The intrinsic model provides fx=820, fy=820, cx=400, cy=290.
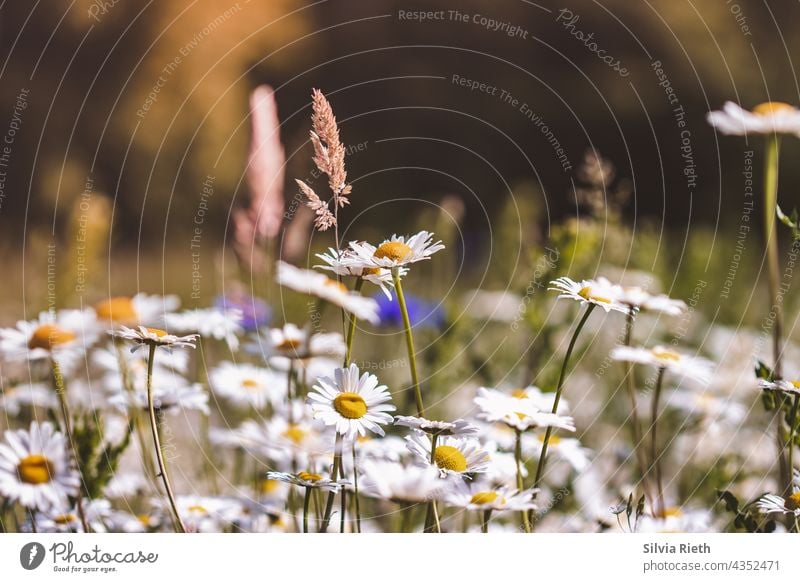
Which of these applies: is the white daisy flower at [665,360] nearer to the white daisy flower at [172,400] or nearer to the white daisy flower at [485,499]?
the white daisy flower at [485,499]

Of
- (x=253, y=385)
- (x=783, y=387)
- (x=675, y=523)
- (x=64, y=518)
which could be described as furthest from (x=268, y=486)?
(x=783, y=387)

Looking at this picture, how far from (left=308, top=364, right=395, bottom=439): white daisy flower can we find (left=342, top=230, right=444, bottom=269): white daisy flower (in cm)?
8

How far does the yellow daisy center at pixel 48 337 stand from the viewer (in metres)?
0.79

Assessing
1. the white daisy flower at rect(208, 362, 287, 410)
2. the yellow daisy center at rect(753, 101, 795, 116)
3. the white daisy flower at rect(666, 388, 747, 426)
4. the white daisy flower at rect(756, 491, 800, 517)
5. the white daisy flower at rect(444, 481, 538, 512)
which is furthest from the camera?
the white daisy flower at rect(666, 388, 747, 426)

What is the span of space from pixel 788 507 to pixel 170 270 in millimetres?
2118

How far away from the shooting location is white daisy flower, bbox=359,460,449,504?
1.98 feet

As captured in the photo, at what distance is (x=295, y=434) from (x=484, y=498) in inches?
9.7

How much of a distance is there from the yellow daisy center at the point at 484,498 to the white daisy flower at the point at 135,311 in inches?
15.8

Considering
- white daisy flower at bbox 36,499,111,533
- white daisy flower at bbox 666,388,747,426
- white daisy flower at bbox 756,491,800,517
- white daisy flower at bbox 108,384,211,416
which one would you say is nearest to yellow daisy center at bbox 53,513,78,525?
white daisy flower at bbox 36,499,111,533

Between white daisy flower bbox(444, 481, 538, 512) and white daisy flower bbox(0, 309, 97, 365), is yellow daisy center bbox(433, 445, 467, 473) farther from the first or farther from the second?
white daisy flower bbox(0, 309, 97, 365)

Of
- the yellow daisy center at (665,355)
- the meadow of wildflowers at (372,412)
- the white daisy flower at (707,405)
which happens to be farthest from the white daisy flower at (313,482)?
the white daisy flower at (707,405)
